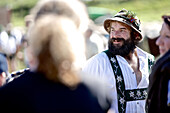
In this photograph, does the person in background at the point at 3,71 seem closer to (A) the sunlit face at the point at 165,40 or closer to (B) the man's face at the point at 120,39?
(B) the man's face at the point at 120,39

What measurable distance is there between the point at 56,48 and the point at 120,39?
2030 mm

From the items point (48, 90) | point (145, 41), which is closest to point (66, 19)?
point (48, 90)

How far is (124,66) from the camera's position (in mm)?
3365

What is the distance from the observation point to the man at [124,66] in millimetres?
3227

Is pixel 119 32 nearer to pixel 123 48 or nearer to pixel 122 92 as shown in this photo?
pixel 123 48

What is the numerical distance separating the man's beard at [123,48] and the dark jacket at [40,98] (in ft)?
5.92

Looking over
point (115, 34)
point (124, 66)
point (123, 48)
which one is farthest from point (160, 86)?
point (115, 34)

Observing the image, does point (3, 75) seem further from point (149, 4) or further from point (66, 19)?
point (149, 4)

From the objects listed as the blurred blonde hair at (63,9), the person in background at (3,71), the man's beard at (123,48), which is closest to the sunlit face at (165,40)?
the man's beard at (123,48)

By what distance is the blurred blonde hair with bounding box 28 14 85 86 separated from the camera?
1.62 metres

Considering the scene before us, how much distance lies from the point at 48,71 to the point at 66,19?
0.30 metres

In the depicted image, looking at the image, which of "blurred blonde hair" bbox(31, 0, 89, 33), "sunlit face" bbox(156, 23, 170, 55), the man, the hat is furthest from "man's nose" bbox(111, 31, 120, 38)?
"blurred blonde hair" bbox(31, 0, 89, 33)

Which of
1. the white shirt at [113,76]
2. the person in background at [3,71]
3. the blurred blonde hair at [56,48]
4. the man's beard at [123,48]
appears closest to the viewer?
the blurred blonde hair at [56,48]

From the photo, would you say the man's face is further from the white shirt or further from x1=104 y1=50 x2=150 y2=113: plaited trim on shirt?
x1=104 y1=50 x2=150 y2=113: plaited trim on shirt
